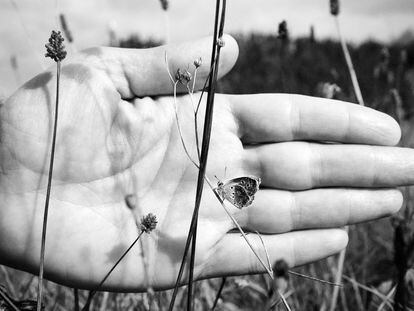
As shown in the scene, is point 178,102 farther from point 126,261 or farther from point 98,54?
point 126,261

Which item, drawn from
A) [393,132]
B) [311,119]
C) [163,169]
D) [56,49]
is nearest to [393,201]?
[393,132]

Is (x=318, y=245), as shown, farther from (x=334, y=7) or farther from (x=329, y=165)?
(x=334, y=7)

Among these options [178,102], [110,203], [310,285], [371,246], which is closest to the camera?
[110,203]

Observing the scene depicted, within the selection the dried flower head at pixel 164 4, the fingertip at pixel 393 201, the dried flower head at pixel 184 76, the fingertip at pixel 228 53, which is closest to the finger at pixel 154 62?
the fingertip at pixel 228 53

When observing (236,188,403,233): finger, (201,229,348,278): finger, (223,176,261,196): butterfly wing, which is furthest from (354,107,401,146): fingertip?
(223,176,261,196): butterfly wing

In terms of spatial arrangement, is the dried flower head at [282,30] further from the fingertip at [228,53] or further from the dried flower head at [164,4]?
the dried flower head at [164,4]

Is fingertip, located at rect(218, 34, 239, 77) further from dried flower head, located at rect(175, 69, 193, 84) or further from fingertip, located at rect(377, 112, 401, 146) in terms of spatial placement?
fingertip, located at rect(377, 112, 401, 146)

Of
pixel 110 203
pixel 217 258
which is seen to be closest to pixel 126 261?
pixel 110 203
